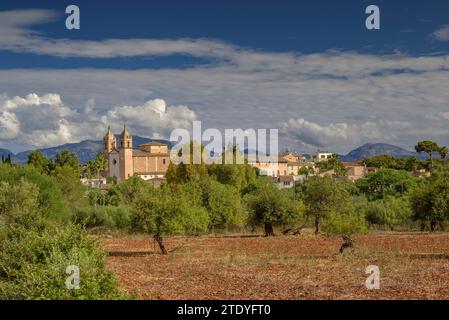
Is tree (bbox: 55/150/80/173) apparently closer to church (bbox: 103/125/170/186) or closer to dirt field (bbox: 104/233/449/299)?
church (bbox: 103/125/170/186)

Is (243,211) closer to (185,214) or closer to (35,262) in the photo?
(185,214)

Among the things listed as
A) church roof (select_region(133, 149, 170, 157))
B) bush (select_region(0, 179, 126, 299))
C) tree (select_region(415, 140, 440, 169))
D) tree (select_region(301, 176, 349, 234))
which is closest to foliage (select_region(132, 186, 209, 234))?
bush (select_region(0, 179, 126, 299))

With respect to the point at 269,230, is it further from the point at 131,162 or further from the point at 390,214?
the point at 131,162

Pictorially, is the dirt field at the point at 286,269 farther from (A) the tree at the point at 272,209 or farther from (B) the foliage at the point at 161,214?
(A) the tree at the point at 272,209

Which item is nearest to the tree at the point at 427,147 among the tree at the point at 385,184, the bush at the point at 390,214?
the tree at the point at 385,184

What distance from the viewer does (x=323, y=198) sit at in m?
55.8

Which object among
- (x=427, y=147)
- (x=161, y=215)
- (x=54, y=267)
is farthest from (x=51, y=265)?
(x=427, y=147)

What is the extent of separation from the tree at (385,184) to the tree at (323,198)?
34.5 meters

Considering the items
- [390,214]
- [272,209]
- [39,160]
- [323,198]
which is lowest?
[390,214]

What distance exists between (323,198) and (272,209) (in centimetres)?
561

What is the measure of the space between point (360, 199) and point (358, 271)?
4937cm

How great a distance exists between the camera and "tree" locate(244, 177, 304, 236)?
5316 centimetres
